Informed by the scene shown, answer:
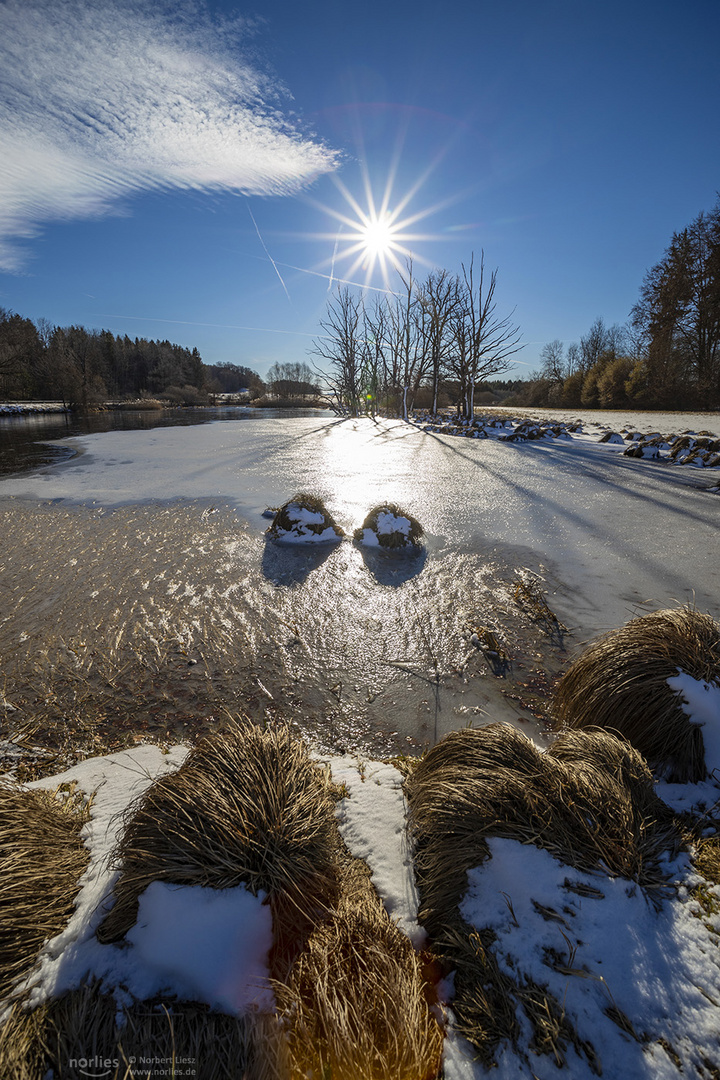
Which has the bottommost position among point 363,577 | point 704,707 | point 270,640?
point 270,640

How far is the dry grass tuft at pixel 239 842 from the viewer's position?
149 cm

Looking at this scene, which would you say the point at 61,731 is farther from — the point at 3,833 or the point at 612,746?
the point at 612,746

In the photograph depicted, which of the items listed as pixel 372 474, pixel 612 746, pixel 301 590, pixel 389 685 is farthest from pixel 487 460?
pixel 612 746

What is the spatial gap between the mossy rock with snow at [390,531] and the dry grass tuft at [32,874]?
5019mm

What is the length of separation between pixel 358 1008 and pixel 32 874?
121cm

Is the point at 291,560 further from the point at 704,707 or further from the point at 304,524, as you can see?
the point at 704,707

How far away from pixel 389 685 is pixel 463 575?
239cm

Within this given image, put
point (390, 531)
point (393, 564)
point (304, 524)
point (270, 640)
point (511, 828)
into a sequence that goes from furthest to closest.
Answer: point (304, 524)
point (390, 531)
point (393, 564)
point (270, 640)
point (511, 828)

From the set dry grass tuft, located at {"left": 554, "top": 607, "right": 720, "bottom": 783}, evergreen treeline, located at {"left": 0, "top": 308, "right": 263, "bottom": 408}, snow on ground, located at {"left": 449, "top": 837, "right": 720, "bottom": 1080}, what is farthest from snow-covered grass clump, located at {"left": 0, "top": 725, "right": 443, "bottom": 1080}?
evergreen treeline, located at {"left": 0, "top": 308, "right": 263, "bottom": 408}

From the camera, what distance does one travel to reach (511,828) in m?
1.75

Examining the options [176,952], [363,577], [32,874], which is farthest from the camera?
[363,577]

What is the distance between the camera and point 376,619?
4.51m

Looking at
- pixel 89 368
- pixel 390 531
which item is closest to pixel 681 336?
pixel 390 531

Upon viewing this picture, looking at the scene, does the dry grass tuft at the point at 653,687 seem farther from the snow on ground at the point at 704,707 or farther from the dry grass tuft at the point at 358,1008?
the dry grass tuft at the point at 358,1008
